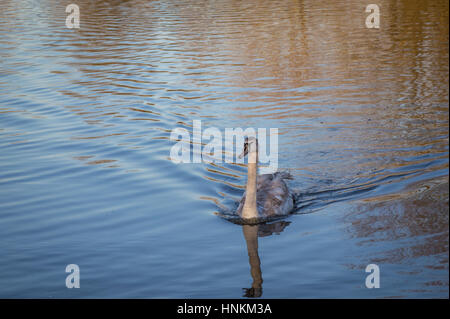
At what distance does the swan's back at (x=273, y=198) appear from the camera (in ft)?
37.1

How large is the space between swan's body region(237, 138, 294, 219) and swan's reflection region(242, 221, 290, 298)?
0.28 m

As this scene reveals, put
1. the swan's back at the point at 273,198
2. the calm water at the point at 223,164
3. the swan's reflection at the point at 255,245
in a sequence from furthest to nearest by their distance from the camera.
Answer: the swan's back at the point at 273,198
the calm water at the point at 223,164
the swan's reflection at the point at 255,245

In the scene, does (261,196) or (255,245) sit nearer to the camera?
(255,245)

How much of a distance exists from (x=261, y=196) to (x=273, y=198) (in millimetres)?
382

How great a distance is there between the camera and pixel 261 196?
12.0 m

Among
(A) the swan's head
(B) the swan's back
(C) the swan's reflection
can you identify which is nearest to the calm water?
(C) the swan's reflection

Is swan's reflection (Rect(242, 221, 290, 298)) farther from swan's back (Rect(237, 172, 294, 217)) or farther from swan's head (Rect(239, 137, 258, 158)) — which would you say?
swan's head (Rect(239, 137, 258, 158))

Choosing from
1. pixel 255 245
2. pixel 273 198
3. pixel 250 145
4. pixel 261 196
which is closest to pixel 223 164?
pixel 261 196

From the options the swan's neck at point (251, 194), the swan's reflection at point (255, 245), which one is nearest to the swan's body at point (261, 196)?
the swan's neck at point (251, 194)

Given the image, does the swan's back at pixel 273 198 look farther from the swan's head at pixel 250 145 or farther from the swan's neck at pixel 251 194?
the swan's head at pixel 250 145

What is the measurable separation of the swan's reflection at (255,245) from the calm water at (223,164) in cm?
4

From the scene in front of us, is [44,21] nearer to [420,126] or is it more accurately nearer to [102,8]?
[102,8]

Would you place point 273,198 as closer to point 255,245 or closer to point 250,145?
point 250,145
